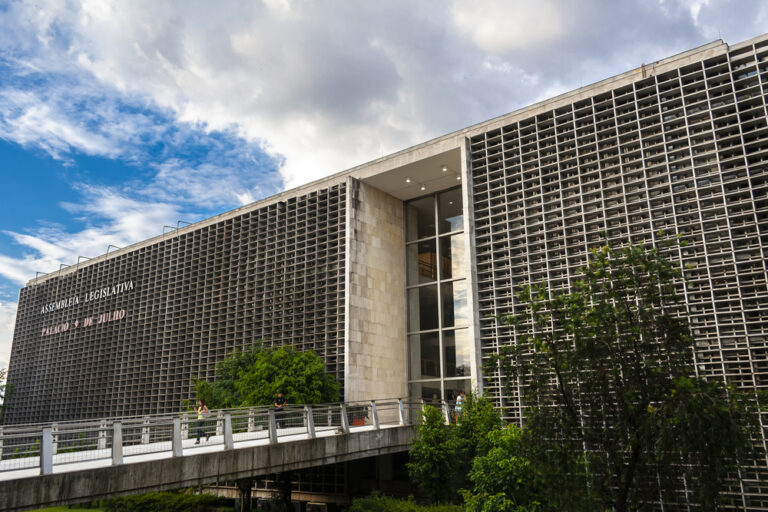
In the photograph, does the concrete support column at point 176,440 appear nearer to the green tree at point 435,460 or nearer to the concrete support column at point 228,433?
the concrete support column at point 228,433

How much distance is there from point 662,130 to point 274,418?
14.1 meters

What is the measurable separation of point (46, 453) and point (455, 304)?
18.0 meters

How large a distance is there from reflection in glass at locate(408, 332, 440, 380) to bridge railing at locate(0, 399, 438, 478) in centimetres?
770

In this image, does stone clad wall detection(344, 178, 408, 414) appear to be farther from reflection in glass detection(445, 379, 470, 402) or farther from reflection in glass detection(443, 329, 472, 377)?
→ reflection in glass detection(445, 379, 470, 402)

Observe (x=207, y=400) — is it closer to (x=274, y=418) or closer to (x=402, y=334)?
(x=402, y=334)

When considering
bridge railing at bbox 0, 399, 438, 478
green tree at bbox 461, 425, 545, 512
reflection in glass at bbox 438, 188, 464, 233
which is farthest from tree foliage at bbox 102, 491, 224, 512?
reflection in glass at bbox 438, 188, 464, 233

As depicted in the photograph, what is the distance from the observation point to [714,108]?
17031 mm

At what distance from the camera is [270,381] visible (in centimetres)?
2127

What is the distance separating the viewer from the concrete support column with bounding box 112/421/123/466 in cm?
1079

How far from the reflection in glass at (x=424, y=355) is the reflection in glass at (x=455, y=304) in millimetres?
1117

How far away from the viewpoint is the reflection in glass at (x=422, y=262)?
27484 millimetres

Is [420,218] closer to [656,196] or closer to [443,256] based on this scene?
[443,256]

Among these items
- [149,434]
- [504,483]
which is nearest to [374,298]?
[504,483]

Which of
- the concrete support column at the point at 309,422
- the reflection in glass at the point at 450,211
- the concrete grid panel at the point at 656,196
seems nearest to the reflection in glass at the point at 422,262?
the reflection in glass at the point at 450,211
